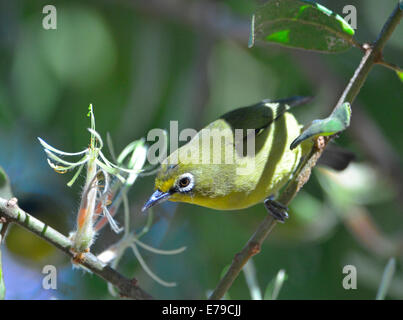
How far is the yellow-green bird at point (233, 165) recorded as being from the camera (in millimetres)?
3125

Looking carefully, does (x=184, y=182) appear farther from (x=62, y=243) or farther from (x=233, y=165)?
(x=62, y=243)

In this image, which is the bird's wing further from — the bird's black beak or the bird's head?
the bird's black beak

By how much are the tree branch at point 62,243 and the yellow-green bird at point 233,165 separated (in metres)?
0.90

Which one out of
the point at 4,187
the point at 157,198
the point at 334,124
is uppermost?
the point at 334,124

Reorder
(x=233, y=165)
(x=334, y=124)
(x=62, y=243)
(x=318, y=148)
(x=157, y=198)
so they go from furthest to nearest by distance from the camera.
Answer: (x=233, y=165) → (x=157, y=198) → (x=318, y=148) → (x=62, y=243) → (x=334, y=124)

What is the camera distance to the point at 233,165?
3.25 metres

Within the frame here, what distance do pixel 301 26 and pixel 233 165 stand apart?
109 centimetres

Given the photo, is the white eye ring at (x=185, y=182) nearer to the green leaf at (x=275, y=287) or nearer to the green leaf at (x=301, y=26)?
the green leaf at (x=275, y=287)

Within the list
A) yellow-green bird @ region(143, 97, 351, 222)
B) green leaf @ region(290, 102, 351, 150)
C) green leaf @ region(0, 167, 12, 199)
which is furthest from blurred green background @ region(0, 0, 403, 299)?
green leaf @ region(290, 102, 351, 150)

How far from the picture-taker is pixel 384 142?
4.36 meters

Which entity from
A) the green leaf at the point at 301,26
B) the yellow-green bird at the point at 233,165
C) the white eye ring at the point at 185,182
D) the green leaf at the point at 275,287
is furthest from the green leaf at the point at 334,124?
the white eye ring at the point at 185,182

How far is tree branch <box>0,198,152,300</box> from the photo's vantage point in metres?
1.89

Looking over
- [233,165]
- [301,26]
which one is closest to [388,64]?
[301,26]

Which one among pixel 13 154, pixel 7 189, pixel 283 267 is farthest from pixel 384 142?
pixel 7 189
